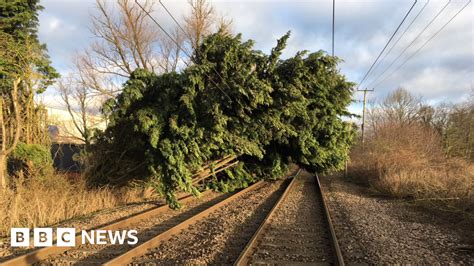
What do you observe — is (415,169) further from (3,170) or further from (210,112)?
(3,170)

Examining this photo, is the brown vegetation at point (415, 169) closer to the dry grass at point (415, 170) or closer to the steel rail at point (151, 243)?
the dry grass at point (415, 170)

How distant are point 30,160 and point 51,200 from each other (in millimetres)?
2549

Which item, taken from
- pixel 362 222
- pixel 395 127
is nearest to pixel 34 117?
pixel 362 222

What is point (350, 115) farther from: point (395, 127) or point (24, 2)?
point (24, 2)

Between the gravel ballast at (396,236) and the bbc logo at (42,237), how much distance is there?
5.77 meters

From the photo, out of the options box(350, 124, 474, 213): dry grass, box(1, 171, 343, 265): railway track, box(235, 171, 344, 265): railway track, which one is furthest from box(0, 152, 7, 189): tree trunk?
box(350, 124, 474, 213): dry grass

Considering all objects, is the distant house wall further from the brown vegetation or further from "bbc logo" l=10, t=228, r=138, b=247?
the brown vegetation

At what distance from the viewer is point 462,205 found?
36.0ft

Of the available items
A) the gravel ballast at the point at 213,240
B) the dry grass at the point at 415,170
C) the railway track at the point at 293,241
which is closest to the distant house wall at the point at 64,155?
the gravel ballast at the point at 213,240

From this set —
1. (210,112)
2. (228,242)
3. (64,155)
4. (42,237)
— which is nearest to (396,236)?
(228,242)

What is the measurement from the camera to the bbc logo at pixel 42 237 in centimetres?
711

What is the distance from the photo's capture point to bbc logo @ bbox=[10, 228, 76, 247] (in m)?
7.11

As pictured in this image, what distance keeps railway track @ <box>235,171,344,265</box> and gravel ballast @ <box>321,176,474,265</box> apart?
1.26ft

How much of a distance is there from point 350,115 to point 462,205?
27.6 feet
